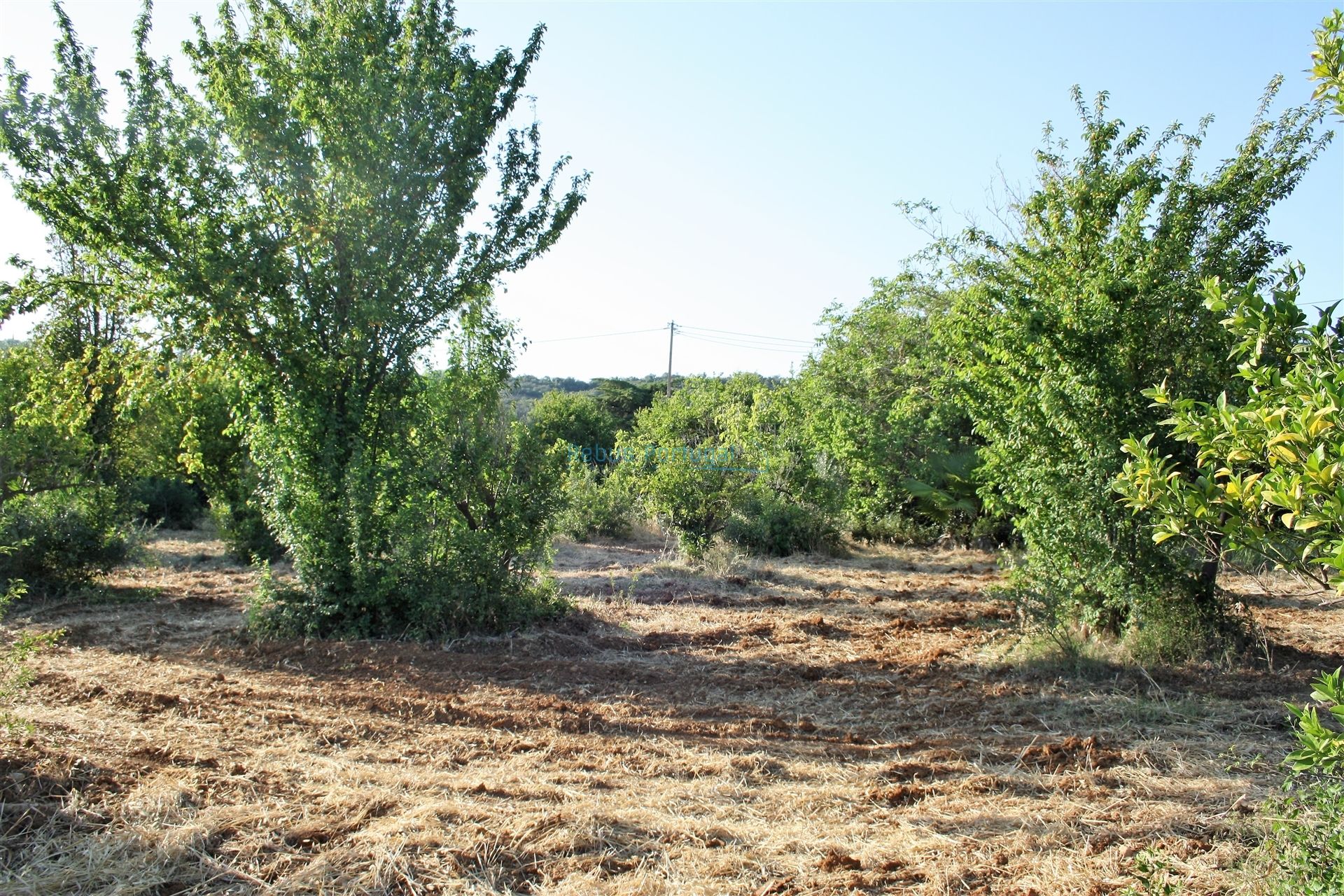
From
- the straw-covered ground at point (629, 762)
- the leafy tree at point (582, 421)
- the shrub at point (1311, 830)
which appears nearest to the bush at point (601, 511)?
the straw-covered ground at point (629, 762)

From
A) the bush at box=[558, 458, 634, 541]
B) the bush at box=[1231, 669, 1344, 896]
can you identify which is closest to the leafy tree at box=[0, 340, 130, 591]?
the bush at box=[558, 458, 634, 541]

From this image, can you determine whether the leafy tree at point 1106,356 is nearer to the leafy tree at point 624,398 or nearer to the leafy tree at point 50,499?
the leafy tree at point 50,499

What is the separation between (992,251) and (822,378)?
A: 4038 millimetres

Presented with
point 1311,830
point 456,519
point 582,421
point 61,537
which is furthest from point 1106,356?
point 582,421

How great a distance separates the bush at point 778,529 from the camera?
1437 cm

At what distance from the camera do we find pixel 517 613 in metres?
8.55

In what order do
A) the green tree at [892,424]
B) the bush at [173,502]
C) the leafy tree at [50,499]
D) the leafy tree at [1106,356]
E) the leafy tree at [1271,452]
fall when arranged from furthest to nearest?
the bush at [173,502]
the green tree at [892,424]
the leafy tree at [50,499]
the leafy tree at [1106,356]
the leafy tree at [1271,452]

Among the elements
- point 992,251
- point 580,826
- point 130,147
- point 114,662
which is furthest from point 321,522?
point 992,251

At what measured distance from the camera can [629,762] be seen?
4.89 m

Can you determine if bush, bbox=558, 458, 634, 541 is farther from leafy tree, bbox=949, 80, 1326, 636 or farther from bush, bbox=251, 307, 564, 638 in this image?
leafy tree, bbox=949, 80, 1326, 636

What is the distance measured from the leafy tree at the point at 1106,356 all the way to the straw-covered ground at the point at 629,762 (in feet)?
2.54

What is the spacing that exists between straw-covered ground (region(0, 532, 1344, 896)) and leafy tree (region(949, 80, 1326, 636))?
2.54 feet

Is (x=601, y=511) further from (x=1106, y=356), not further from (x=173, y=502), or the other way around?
(x=1106, y=356)

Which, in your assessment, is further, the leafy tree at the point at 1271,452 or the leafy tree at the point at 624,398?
the leafy tree at the point at 624,398
